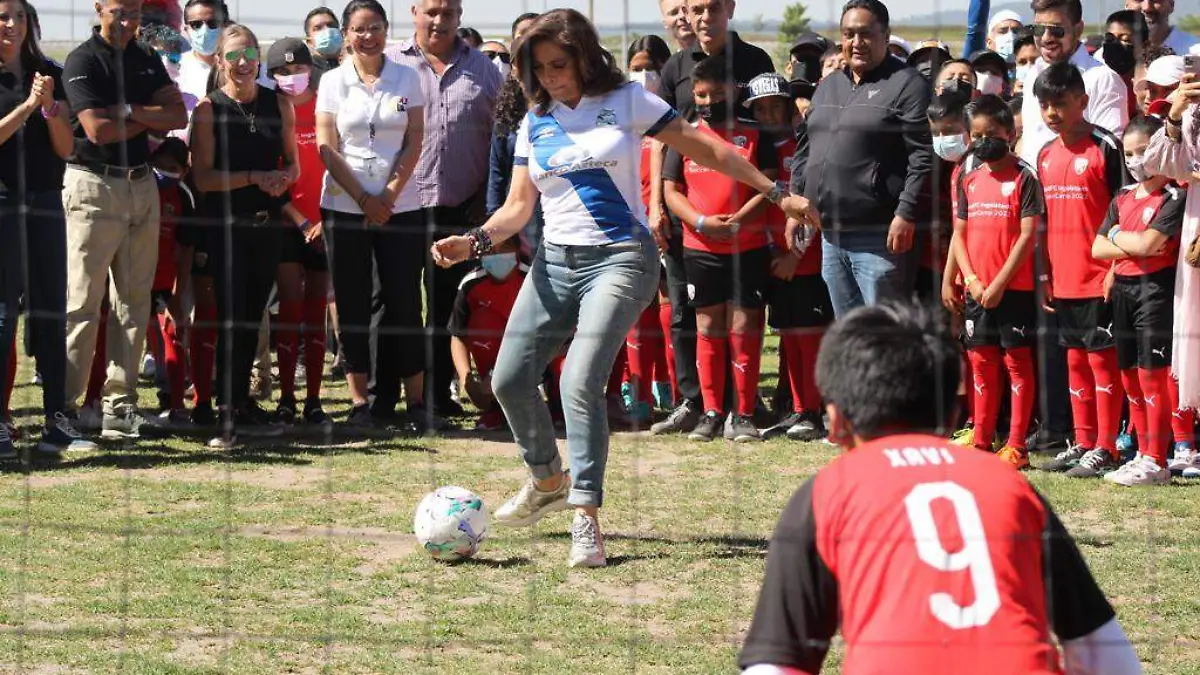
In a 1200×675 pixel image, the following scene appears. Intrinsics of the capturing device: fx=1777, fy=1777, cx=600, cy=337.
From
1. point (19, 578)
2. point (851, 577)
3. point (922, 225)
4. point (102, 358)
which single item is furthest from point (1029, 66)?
point (851, 577)

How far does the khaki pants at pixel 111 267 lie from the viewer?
8.11 m

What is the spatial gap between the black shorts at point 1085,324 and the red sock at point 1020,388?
0.19m

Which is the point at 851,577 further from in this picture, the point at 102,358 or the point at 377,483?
the point at 102,358

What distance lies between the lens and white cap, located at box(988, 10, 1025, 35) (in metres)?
11.3

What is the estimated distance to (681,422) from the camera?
8.88m

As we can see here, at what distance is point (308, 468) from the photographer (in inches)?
307

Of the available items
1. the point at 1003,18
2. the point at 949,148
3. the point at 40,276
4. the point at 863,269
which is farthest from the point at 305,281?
the point at 1003,18

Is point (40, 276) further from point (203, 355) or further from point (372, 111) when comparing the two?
point (372, 111)

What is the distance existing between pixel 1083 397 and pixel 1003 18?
4.33 meters

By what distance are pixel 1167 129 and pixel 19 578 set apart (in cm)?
459

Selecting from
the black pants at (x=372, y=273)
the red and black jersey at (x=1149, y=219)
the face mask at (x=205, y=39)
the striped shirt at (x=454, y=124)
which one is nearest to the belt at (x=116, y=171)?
the black pants at (x=372, y=273)

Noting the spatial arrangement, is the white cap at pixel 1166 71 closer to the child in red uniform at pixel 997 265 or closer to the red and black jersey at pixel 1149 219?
the red and black jersey at pixel 1149 219

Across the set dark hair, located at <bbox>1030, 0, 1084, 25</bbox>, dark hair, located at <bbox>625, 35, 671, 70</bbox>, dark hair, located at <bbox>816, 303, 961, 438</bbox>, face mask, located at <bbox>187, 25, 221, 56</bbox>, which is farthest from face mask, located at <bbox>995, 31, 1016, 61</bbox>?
dark hair, located at <bbox>816, 303, 961, 438</bbox>

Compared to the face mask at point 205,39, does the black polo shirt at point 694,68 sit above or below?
below
